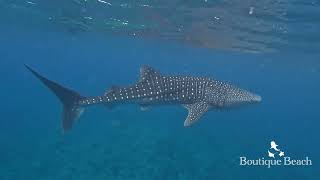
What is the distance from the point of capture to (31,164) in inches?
717

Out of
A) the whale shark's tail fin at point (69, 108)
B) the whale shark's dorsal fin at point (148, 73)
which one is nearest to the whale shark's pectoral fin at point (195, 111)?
the whale shark's dorsal fin at point (148, 73)

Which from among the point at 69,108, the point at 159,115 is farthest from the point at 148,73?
the point at 159,115

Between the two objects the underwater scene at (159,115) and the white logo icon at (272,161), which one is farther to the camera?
the white logo icon at (272,161)

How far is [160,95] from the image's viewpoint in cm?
952

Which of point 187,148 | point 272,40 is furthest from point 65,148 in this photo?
point 272,40

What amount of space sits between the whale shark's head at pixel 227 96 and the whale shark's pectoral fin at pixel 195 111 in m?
0.20

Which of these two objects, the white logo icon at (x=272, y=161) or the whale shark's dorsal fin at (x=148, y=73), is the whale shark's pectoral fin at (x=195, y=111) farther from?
the white logo icon at (x=272, y=161)

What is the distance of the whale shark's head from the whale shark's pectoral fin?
201mm

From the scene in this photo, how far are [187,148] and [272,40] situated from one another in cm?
1322

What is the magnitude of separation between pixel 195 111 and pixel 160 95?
102 cm

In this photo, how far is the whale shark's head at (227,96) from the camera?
9.83m

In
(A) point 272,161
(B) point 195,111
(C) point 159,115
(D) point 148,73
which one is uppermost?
(D) point 148,73

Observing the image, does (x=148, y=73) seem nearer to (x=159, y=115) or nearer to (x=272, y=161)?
(x=272, y=161)

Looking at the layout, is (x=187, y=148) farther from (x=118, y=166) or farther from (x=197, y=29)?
(x=197, y=29)
